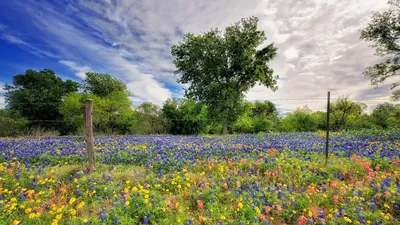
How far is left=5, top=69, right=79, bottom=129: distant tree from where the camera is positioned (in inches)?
1208

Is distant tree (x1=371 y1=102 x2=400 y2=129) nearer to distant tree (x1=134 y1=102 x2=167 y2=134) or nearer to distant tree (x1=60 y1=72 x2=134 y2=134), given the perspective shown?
distant tree (x1=134 y1=102 x2=167 y2=134)

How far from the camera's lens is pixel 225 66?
22.8 m

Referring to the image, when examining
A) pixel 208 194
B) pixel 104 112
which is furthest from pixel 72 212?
pixel 104 112

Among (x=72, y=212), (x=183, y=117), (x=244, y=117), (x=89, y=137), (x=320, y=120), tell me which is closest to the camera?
(x=72, y=212)

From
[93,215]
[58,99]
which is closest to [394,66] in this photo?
[93,215]

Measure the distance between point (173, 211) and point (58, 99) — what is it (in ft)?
125

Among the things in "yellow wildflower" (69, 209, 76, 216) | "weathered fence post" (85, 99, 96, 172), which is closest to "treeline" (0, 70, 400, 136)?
"weathered fence post" (85, 99, 96, 172)

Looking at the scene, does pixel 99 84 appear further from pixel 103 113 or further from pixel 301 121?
pixel 301 121

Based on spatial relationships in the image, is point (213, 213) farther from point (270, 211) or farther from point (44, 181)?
point (44, 181)

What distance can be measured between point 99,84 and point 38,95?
9.31m

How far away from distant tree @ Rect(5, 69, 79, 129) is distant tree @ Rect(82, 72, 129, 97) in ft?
13.1

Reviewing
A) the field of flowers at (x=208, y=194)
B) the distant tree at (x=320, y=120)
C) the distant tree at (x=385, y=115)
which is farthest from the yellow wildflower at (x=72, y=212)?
the distant tree at (x=385, y=115)

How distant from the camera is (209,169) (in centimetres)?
607

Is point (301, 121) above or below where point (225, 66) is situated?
below
